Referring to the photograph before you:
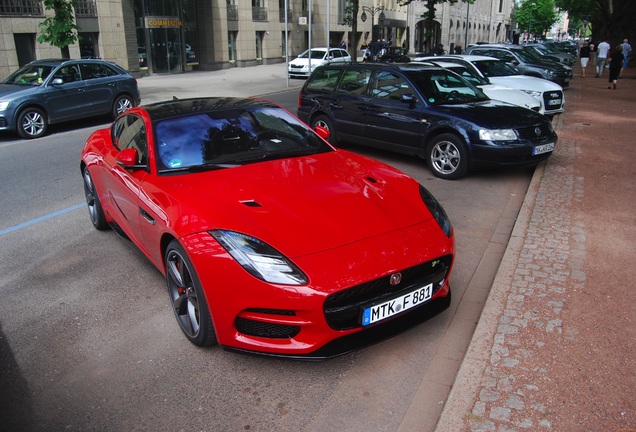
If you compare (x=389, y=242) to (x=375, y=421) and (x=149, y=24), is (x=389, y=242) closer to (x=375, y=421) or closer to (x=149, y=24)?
(x=375, y=421)

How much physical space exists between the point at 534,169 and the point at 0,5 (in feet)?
73.8

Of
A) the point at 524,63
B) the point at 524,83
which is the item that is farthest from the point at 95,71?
the point at 524,63

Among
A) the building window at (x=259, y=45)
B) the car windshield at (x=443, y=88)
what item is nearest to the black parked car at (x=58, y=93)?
the car windshield at (x=443, y=88)

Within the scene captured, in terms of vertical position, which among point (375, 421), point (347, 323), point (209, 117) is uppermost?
point (209, 117)

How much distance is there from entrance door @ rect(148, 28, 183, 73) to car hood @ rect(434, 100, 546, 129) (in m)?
27.0

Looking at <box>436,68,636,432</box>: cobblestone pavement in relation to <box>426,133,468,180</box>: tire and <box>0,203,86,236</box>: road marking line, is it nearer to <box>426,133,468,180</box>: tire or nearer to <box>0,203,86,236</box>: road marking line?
<box>426,133,468,180</box>: tire

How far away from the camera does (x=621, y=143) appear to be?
34.7 ft

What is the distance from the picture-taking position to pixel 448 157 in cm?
792

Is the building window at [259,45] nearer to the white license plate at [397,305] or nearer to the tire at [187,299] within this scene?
the tire at [187,299]

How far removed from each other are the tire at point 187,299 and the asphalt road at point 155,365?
0.14 metres

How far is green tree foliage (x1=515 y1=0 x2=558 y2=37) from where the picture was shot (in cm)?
11038

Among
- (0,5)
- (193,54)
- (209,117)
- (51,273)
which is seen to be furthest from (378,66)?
(193,54)

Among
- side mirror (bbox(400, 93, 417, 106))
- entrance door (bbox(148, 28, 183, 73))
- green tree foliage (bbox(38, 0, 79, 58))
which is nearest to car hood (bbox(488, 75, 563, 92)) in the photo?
side mirror (bbox(400, 93, 417, 106))

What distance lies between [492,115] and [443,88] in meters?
1.08
